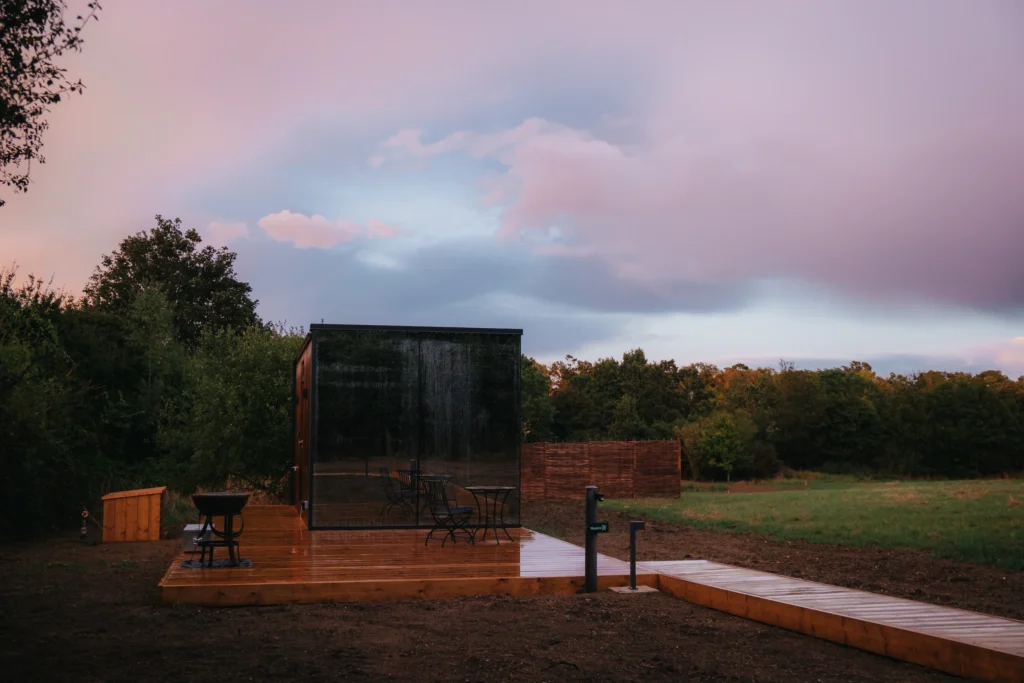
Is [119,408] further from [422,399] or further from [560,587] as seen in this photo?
[560,587]

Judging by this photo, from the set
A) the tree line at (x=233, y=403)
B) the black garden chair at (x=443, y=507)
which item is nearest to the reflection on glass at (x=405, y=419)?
the black garden chair at (x=443, y=507)

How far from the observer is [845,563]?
9.66m

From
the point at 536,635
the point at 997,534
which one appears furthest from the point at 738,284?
the point at 536,635

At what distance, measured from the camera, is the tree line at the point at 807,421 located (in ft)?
105

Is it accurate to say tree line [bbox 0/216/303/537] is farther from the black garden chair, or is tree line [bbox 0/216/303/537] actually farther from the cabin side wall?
the black garden chair

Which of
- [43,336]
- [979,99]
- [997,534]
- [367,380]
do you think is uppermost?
[979,99]

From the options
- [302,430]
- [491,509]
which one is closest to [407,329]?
[491,509]

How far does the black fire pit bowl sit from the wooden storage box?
410cm

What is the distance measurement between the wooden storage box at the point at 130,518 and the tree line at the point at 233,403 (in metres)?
1.43

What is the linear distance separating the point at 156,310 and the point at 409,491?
1507 centimetres

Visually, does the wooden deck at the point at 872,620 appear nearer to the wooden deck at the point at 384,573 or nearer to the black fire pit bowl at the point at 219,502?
the wooden deck at the point at 384,573

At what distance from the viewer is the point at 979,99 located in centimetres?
1273

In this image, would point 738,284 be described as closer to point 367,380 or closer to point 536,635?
point 367,380

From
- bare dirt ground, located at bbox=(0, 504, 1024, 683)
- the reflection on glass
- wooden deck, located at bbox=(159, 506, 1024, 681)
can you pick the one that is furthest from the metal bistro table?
bare dirt ground, located at bbox=(0, 504, 1024, 683)
